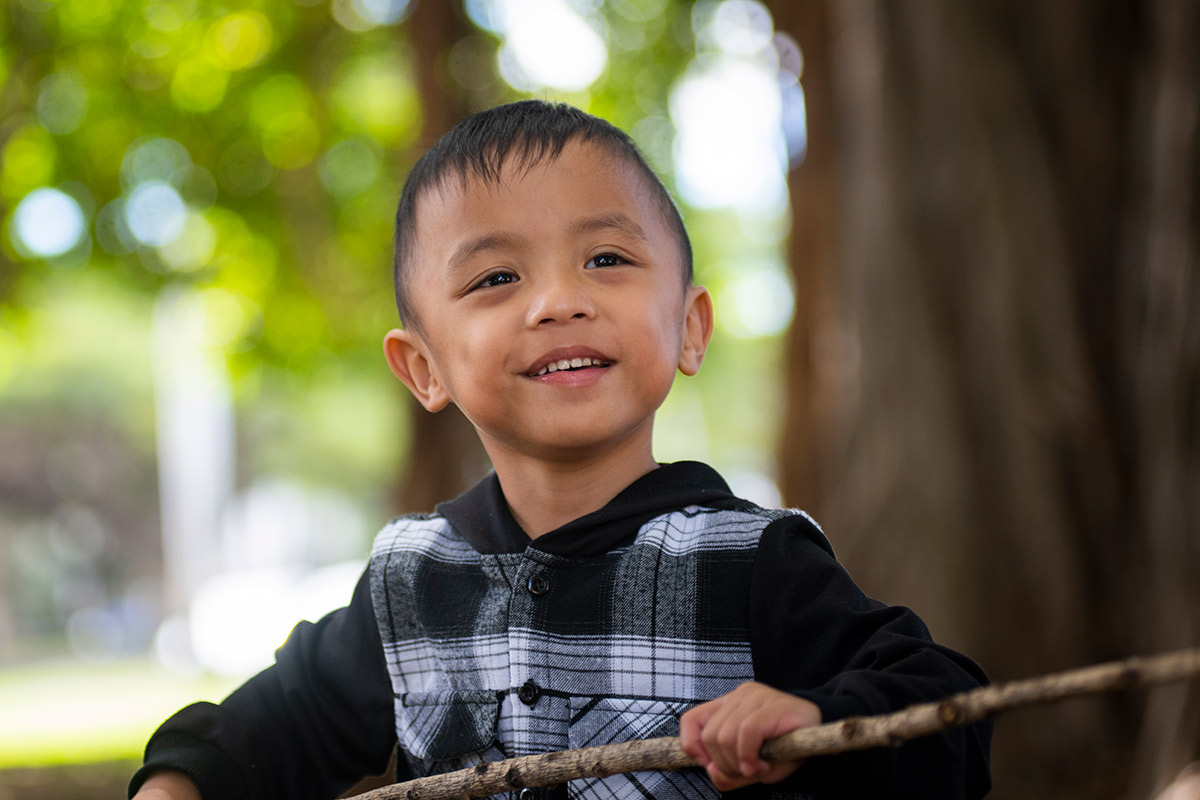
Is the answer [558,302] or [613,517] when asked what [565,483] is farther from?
[558,302]

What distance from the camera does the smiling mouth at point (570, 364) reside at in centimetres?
137

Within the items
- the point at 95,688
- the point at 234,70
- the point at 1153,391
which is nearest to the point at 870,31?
the point at 1153,391

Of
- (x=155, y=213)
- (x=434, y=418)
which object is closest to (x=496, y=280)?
(x=434, y=418)

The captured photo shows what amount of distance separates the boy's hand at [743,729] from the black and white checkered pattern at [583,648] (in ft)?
1.00

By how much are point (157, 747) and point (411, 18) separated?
622 centimetres

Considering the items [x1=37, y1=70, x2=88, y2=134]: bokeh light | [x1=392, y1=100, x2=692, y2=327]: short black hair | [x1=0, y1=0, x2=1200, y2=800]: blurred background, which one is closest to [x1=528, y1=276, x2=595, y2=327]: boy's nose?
[x1=392, y1=100, x2=692, y2=327]: short black hair

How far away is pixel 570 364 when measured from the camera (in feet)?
4.49

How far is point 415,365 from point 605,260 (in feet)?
1.19

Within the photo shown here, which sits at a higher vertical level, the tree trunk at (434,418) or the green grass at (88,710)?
the tree trunk at (434,418)

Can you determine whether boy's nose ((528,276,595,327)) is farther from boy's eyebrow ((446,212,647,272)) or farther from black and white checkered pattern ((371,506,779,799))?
black and white checkered pattern ((371,506,779,799))

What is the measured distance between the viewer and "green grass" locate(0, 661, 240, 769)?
22.3 feet

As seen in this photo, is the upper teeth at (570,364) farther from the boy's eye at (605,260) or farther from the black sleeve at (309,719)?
the black sleeve at (309,719)

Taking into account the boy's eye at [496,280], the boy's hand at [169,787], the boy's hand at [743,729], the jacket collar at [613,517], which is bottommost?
the boy's hand at [169,787]

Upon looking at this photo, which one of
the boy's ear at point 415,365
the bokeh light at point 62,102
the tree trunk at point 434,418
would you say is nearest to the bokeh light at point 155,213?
the bokeh light at point 62,102
